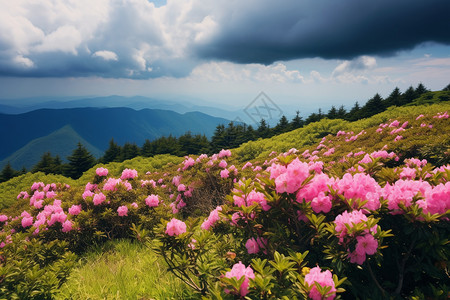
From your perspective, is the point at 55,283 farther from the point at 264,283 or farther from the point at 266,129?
the point at 266,129

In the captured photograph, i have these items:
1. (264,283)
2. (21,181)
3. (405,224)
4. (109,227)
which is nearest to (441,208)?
(405,224)

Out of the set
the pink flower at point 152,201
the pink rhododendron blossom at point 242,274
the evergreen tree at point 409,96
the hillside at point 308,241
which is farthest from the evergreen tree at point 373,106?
the pink rhododendron blossom at point 242,274

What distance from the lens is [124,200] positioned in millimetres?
4605

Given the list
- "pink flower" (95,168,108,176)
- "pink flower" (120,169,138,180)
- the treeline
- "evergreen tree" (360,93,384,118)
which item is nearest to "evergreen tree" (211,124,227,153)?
the treeline

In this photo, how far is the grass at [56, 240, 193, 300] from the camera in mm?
2482

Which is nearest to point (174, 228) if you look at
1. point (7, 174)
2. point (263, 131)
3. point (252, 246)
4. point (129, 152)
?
point (252, 246)

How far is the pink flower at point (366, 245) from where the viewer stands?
141cm

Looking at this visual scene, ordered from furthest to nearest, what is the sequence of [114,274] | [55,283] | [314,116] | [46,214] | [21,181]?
[314,116] → [21,181] → [46,214] → [114,274] → [55,283]

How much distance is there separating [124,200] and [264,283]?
3.92 meters

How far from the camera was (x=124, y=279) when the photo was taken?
9.27 feet

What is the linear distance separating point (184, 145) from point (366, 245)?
29579 millimetres

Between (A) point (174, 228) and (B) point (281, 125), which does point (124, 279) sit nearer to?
(A) point (174, 228)

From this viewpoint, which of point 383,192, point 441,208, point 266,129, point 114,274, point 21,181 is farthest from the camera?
point 266,129

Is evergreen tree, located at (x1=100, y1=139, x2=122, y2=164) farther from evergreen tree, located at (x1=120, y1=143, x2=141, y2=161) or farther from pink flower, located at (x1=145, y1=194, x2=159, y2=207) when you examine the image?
pink flower, located at (x1=145, y1=194, x2=159, y2=207)
